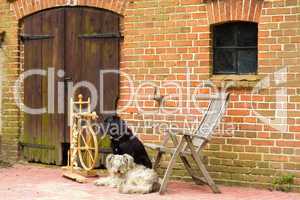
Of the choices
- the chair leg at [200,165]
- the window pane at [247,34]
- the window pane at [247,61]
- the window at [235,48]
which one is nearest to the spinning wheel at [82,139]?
the chair leg at [200,165]

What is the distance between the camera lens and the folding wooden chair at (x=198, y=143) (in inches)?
303

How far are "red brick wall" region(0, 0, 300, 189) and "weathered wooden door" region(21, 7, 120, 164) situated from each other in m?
0.23

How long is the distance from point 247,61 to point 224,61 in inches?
13.6

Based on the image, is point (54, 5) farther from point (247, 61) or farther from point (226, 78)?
point (247, 61)

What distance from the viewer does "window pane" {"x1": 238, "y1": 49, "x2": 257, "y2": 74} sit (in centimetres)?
843

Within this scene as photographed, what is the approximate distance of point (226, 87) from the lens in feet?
27.8

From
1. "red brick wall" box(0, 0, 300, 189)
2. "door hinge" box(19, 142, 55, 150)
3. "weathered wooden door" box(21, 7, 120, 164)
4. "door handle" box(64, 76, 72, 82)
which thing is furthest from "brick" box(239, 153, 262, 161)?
"door hinge" box(19, 142, 55, 150)

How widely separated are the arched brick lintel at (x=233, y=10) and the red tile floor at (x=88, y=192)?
7.56 feet

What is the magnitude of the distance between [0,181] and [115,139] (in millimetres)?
1925

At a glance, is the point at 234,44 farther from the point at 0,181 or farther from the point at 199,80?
the point at 0,181

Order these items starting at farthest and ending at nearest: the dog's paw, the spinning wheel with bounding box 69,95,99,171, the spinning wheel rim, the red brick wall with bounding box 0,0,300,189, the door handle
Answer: the door handle, the spinning wheel with bounding box 69,95,99,171, the spinning wheel rim, the dog's paw, the red brick wall with bounding box 0,0,300,189

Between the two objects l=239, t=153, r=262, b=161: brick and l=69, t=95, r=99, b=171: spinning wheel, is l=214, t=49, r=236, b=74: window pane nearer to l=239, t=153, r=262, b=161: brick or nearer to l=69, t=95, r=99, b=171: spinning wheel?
l=239, t=153, r=262, b=161: brick

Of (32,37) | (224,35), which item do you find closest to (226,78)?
(224,35)

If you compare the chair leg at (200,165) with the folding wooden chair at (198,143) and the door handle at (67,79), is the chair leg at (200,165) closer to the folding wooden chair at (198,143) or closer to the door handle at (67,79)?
the folding wooden chair at (198,143)
